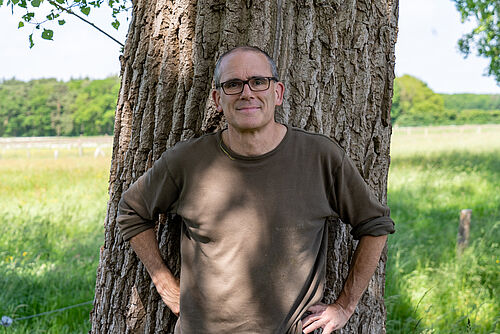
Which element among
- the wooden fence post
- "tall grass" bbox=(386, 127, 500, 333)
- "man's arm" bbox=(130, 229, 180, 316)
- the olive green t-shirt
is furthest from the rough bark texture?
the wooden fence post

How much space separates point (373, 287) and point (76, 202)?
8.22m

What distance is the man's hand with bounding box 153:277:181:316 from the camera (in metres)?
2.49

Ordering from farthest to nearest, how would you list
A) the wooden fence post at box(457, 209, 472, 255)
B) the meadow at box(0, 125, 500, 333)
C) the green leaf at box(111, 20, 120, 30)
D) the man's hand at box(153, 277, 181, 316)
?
1. the wooden fence post at box(457, 209, 472, 255)
2. the meadow at box(0, 125, 500, 333)
3. the green leaf at box(111, 20, 120, 30)
4. the man's hand at box(153, 277, 181, 316)

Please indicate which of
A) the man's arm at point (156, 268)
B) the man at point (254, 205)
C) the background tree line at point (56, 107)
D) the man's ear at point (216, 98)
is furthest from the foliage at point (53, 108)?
the man at point (254, 205)

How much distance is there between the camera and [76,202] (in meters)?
9.90

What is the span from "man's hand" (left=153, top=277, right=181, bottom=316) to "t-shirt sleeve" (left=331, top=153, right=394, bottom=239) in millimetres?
893

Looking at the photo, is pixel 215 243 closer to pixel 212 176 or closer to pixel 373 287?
pixel 212 176

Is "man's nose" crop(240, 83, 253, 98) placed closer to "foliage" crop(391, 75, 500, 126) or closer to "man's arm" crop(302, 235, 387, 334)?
"man's arm" crop(302, 235, 387, 334)

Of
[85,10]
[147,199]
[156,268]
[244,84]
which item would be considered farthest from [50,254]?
[244,84]

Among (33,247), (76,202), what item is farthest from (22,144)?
(33,247)

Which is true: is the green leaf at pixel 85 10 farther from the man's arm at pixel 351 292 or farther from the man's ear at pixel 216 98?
the man's arm at pixel 351 292

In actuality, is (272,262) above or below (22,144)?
above

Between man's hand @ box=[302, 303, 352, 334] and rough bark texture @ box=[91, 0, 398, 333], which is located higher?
rough bark texture @ box=[91, 0, 398, 333]

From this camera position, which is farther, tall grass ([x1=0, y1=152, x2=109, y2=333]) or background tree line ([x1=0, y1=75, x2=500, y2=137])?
background tree line ([x1=0, y1=75, x2=500, y2=137])
